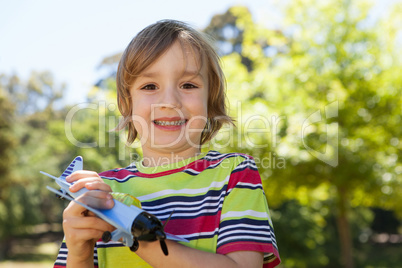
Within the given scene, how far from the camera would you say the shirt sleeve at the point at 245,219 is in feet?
3.69

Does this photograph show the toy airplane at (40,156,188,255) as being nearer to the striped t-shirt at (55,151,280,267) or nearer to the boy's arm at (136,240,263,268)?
the boy's arm at (136,240,263,268)

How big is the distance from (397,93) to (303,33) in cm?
215

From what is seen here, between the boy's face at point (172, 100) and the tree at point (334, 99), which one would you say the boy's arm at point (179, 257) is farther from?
the tree at point (334, 99)

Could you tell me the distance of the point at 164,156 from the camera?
143 cm

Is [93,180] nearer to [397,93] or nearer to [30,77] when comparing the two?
[397,93]

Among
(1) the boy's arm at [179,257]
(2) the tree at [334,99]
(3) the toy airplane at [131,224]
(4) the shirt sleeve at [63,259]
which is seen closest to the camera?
(3) the toy airplane at [131,224]

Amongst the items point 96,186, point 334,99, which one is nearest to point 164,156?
point 96,186

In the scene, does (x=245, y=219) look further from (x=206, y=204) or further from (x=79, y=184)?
(x=79, y=184)

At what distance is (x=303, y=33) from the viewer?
828 centimetres

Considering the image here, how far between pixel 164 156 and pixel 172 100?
223 millimetres

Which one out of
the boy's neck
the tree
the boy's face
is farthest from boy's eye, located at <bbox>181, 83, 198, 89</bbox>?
the tree

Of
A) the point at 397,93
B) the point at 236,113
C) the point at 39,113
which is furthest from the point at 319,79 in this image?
the point at 39,113

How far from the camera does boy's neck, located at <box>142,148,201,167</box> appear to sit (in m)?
1.42

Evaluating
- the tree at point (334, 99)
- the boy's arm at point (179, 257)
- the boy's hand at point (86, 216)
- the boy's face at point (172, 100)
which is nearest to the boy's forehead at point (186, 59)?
the boy's face at point (172, 100)
